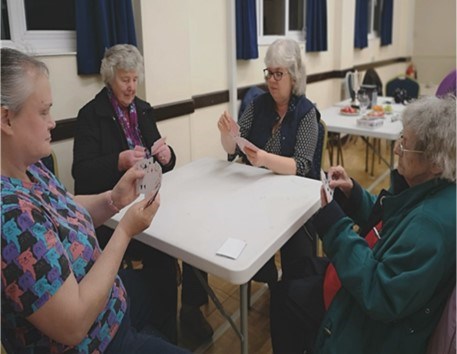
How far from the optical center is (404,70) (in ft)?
25.2

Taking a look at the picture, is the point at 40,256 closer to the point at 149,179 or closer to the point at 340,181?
the point at 149,179

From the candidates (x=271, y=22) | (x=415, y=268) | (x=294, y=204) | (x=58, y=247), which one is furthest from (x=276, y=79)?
(x=271, y=22)

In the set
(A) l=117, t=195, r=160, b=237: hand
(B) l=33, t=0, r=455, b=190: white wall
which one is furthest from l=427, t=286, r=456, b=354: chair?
(B) l=33, t=0, r=455, b=190: white wall

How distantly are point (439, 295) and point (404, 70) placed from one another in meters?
7.63

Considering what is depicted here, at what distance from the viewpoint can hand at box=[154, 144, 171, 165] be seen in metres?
1.96

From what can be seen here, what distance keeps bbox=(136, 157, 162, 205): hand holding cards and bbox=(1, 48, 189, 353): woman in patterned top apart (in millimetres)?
118

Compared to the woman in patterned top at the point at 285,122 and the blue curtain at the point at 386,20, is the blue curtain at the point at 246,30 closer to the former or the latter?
the woman in patterned top at the point at 285,122

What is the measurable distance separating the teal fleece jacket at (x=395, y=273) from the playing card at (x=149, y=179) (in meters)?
0.53

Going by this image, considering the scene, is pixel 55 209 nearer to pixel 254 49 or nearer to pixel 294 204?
pixel 294 204

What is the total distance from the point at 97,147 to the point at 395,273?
1.48 metres

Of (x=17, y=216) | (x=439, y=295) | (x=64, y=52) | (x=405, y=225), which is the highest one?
(x=64, y=52)

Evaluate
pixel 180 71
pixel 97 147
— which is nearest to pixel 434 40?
pixel 180 71

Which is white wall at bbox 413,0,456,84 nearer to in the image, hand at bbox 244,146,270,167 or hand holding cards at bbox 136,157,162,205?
hand at bbox 244,146,270,167

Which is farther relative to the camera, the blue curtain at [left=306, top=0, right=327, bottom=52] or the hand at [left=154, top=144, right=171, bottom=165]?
the blue curtain at [left=306, top=0, right=327, bottom=52]
